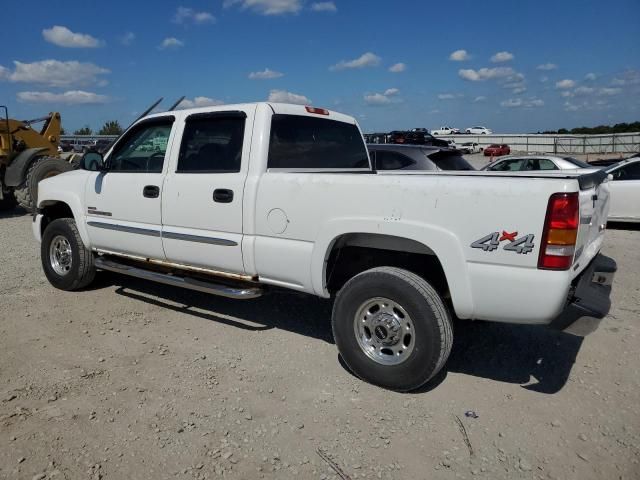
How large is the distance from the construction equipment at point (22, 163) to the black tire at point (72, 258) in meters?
5.89

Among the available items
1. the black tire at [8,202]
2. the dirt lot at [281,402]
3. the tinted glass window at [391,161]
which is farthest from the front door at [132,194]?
the black tire at [8,202]

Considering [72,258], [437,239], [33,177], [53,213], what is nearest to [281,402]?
[437,239]

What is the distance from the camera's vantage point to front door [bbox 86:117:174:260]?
183 inches

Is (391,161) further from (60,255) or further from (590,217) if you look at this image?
(590,217)

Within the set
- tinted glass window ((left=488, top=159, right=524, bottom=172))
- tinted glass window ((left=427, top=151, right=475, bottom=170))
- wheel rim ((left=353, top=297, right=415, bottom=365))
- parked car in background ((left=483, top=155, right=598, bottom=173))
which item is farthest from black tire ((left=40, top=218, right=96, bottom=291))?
tinted glass window ((left=488, top=159, right=524, bottom=172))

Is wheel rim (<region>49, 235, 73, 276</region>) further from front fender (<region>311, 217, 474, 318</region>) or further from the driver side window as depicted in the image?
front fender (<region>311, 217, 474, 318</region>)

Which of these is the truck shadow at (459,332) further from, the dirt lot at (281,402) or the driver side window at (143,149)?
the driver side window at (143,149)

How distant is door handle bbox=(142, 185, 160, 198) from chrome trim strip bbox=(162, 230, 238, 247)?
0.34 metres

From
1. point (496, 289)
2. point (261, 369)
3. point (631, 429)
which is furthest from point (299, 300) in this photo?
point (631, 429)

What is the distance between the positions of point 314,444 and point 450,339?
1.10 meters

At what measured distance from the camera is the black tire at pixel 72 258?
217 inches

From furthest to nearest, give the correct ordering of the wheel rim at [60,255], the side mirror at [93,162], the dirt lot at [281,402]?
the wheel rim at [60,255] < the side mirror at [93,162] < the dirt lot at [281,402]

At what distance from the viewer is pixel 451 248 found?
316cm

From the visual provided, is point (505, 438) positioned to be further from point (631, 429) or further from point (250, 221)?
point (250, 221)
